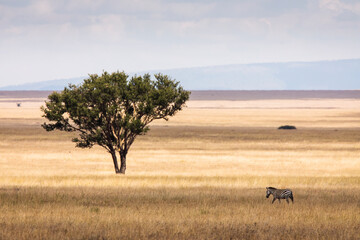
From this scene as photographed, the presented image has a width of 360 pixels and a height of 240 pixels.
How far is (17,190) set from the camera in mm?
29109

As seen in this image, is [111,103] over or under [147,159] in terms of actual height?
over

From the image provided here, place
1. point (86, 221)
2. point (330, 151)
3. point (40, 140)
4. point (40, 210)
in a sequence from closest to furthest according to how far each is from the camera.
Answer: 1. point (86, 221)
2. point (40, 210)
3. point (330, 151)
4. point (40, 140)

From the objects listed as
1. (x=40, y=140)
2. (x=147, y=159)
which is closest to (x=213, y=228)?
(x=147, y=159)

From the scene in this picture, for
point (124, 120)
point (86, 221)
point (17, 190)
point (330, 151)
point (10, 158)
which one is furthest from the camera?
point (330, 151)

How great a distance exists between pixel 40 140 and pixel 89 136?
53399mm

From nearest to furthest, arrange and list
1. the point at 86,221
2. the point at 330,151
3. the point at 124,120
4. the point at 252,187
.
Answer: the point at 86,221
the point at 252,187
the point at 124,120
the point at 330,151

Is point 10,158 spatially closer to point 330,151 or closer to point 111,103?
point 111,103

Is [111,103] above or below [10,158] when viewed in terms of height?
above

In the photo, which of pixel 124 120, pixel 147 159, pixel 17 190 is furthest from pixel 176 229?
pixel 147 159

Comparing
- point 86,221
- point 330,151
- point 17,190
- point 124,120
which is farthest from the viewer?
point 330,151

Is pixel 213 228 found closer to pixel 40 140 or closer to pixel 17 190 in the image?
pixel 17 190

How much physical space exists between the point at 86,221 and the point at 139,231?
2453mm

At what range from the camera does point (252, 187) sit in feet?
105

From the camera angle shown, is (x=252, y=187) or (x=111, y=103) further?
(x=111, y=103)
